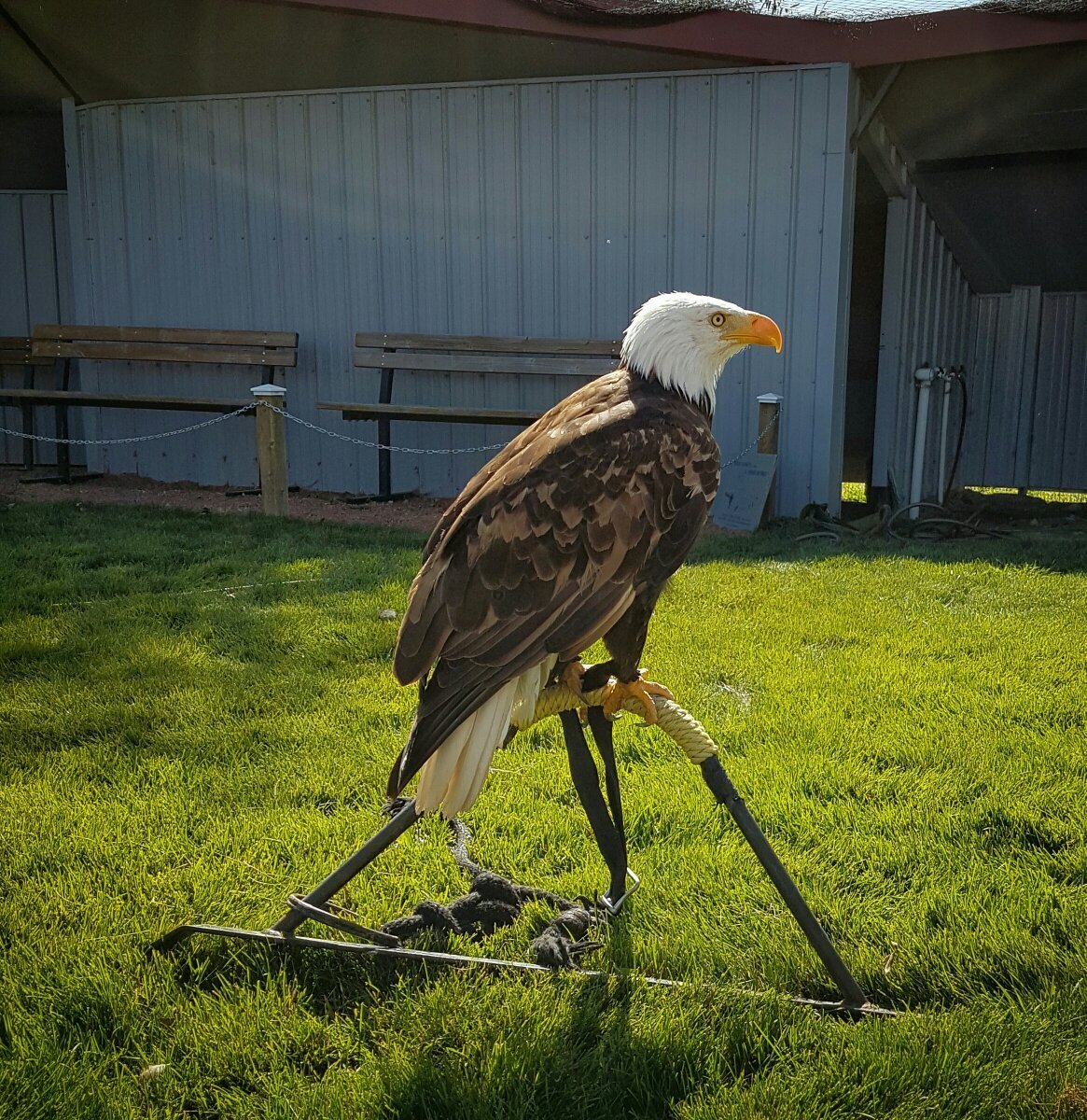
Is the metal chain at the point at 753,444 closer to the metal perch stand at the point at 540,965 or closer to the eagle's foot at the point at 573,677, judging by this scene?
the eagle's foot at the point at 573,677

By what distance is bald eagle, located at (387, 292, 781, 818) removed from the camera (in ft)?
7.36

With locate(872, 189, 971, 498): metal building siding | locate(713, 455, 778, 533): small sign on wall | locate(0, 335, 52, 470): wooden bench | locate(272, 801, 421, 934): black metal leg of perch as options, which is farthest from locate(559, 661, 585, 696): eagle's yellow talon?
locate(0, 335, 52, 470): wooden bench

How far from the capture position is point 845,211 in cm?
763

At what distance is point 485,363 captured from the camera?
8.48 m

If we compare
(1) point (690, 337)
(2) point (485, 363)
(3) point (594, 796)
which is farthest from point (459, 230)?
(3) point (594, 796)

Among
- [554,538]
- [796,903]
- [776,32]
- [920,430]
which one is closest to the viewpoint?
[796,903]

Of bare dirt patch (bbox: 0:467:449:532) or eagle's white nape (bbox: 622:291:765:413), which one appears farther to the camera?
bare dirt patch (bbox: 0:467:449:532)

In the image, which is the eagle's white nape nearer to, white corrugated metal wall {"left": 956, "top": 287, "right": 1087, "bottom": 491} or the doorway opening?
the doorway opening

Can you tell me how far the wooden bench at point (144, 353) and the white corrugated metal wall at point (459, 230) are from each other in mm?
282

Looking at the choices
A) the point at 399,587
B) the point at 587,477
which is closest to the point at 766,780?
the point at 587,477

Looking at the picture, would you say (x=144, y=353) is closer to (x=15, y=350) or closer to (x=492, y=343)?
(x=15, y=350)

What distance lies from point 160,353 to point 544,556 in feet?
27.2

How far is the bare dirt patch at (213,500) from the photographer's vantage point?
8.02m

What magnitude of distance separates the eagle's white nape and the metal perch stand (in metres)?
0.82
